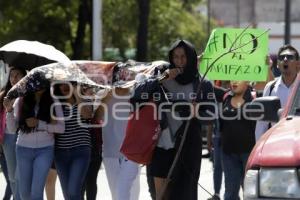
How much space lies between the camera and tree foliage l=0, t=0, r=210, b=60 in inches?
1104

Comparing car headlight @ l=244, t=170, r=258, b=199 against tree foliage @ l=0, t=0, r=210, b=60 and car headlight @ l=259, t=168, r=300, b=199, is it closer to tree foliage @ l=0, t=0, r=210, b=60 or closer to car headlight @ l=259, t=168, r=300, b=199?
→ car headlight @ l=259, t=168, r=300, b=199

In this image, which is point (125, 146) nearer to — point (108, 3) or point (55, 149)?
point (55, 149)

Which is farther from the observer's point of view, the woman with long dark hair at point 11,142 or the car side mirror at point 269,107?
the woman with long dark hair at point 11,142

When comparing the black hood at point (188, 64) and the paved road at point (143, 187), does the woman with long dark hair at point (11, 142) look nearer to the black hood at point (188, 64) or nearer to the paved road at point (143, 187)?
the paved road at point (143, 187)

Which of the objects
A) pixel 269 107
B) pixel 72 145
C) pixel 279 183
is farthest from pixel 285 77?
pixel 279 183

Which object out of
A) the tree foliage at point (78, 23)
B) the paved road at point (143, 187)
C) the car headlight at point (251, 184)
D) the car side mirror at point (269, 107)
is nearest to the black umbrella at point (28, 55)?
the paved road at point (143, 187)

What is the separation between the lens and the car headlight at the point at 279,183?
4953mm

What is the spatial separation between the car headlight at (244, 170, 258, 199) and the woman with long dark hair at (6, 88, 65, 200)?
3.25 metres

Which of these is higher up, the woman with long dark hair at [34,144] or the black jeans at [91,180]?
the woman with long dark hair at [34,144]

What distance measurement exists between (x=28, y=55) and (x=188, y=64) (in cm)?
238

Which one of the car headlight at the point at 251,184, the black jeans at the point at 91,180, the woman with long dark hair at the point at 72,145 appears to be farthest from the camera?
the black jeans at the point at 91,180

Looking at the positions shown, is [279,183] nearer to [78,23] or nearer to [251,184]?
[251,184]

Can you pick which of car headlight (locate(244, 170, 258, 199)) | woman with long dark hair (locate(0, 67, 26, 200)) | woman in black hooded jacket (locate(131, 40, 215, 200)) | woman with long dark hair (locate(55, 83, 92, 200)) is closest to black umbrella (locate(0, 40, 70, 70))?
woman with long dark hair (locate(0, 67, 26, 200))

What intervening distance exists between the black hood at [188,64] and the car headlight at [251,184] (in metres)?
2.22
